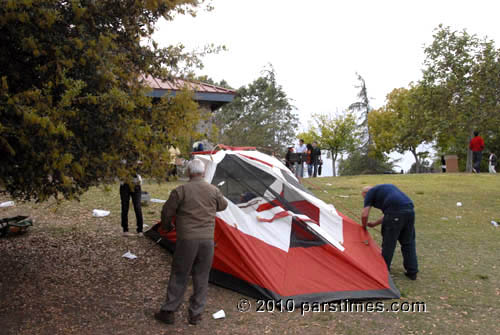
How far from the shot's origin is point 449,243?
865cm

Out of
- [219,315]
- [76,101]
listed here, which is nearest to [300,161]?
[219,315]

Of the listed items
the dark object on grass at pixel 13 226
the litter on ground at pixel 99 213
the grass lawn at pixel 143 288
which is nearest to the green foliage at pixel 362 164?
the grass lawn at pixel 143 288

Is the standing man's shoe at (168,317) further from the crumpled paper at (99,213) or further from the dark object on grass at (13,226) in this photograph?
the crumpled paper at (99,213)

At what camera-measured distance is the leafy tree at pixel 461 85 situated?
55.4 feet

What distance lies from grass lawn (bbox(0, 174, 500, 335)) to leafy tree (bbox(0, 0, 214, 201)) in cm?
52

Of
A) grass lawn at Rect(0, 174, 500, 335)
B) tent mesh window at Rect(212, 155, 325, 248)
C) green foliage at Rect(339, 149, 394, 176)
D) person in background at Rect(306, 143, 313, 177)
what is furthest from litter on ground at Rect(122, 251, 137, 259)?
green foliage at Rect(339, 149, 394, 176)

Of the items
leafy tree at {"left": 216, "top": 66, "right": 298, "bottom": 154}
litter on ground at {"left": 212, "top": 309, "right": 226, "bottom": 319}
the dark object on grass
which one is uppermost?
leafy tree at {"left": 216, "top": 66, "right": 298, "bottom": 154}

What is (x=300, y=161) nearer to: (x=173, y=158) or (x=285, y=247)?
(x=285, y=247)

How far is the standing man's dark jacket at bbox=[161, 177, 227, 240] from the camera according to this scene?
15.0ft

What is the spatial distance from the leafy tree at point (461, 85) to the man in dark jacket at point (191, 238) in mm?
15557

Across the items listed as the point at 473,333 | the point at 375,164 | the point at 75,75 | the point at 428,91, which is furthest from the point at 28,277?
the point at 375,164

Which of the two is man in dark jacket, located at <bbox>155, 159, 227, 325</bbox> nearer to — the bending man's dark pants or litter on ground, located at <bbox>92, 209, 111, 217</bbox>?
the bending man's dark pants

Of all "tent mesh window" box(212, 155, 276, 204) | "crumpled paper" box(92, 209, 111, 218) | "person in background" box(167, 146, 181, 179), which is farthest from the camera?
"crumpled paper" box(92, 209, 111, 218)

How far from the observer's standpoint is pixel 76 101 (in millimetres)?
3855
